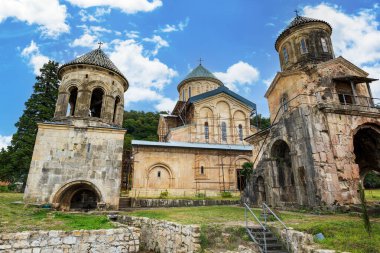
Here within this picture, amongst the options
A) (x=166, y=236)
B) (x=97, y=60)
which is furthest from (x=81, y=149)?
(x=166, y=236)

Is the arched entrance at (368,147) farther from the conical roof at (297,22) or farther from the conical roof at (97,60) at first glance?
the conical roof at (97,60)

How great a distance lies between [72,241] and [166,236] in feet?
8.33

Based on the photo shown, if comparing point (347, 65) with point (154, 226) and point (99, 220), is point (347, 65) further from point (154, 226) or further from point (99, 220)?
point (99, 220)

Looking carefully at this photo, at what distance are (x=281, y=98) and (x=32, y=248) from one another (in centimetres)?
1175

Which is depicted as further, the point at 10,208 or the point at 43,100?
the point at 43,100

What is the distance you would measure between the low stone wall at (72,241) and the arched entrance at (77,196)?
Answer: 4817 millimetres

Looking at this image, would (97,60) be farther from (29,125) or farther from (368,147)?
(368,147)

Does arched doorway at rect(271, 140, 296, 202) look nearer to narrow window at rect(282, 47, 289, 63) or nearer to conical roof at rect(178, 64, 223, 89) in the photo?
narrow window at rect(282, 47, 289, 63)

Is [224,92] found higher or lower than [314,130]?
higher

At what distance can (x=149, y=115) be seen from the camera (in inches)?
1836

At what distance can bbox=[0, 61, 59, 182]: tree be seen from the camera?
19000mm

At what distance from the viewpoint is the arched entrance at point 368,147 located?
11.1 m

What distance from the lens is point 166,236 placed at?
277 inches

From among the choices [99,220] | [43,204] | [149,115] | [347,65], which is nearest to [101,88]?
[43,204]
